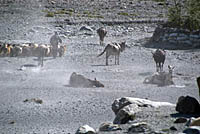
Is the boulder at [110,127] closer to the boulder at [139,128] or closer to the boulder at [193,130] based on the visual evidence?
the boulder at [139,128]

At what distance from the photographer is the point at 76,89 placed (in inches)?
725

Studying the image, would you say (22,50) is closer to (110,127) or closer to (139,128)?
(110,127)

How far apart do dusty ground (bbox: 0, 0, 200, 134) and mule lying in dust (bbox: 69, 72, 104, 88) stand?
351 mm

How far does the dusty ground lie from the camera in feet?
46.0

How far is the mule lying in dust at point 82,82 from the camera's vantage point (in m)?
18.8

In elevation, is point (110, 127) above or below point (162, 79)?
below

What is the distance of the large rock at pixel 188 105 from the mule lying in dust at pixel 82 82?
6.50m

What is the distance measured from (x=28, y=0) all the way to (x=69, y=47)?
29462 mm

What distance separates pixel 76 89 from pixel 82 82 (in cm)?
57

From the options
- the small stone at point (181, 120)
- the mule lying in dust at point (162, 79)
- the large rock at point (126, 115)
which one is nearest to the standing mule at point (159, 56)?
the mule lying in dust at point (162, 79)

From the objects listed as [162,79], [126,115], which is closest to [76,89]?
[162,79]

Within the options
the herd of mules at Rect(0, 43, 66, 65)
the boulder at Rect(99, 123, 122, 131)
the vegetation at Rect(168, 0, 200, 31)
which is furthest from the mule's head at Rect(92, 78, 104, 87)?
the vegetation at Rect(168, 0, 200, 31)

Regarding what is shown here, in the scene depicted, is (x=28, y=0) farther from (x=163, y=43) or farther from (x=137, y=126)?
(x=137, y=126)

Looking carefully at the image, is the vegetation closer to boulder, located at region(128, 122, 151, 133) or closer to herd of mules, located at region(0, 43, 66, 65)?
herd of mules, located at region(0, 43, 66, 65)
